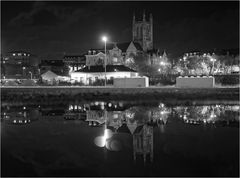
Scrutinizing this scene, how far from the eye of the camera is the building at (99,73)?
200 feet

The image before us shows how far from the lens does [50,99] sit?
37281 millimetres

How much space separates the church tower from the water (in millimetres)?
94743

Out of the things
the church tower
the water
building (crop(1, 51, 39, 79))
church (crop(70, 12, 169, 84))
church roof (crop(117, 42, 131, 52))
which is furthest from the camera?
building (crop(1, 51, 39, 79))

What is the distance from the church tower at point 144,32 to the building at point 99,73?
5425 centimetres

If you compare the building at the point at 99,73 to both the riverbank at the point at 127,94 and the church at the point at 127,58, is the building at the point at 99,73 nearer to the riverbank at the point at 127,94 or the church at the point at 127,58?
the church at the point at 127,58

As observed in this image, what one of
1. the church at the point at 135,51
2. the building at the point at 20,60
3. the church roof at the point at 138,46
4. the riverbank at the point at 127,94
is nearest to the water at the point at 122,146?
the riverbank at the point at 127,94

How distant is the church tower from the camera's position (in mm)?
117000

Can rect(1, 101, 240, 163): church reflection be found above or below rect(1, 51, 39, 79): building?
below

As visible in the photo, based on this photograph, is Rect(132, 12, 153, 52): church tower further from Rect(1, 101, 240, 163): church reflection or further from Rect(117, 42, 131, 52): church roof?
Rect(1, 101, 240, 163): church reflection

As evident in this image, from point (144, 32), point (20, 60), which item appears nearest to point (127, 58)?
point (144, 32)

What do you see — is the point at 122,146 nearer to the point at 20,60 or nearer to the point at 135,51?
the point at 135,51

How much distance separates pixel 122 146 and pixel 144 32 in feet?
350

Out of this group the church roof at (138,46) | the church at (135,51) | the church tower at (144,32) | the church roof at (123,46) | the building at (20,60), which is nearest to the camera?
the church at (135,51)

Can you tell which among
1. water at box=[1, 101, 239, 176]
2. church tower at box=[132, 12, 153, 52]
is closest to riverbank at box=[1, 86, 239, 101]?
water at box=[1, 101, 239, 176]
